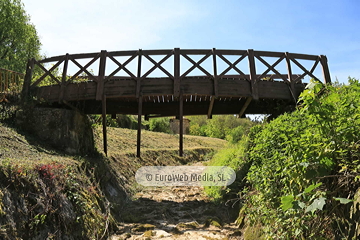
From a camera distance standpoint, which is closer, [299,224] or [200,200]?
[299,224]

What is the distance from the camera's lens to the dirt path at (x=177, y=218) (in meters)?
6.52

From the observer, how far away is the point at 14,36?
24484mm

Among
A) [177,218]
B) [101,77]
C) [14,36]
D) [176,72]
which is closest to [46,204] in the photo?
[177,218]

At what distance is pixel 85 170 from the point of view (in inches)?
311

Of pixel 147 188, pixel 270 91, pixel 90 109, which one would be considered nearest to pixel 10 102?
pixel 90 109

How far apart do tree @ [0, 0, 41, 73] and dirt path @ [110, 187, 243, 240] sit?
19.6 metres

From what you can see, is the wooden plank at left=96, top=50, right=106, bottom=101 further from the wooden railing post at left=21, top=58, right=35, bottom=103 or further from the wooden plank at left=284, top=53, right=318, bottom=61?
the wooden plank at left=284, top=53, right=318, bottom=61

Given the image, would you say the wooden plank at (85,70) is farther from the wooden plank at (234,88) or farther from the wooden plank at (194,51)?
the wooden plank at (234,88)

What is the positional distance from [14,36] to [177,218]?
24181 millimetres

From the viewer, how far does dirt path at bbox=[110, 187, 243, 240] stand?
6.52 m

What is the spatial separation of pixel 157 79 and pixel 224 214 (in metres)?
4.80

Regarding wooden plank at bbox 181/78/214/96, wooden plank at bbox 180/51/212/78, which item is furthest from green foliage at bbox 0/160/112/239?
wooden plank at bbox 180/51/212/78

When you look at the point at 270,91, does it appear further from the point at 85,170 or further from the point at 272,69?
the point at 85,170

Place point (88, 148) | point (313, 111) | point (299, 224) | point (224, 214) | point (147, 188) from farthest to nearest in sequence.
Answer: point (147, 188)
point (88, 148)
point (224, 214)
point (299, 224)
point (313, 111)
